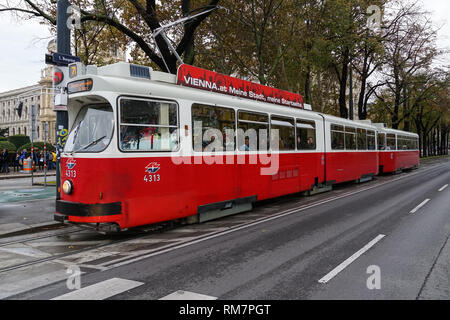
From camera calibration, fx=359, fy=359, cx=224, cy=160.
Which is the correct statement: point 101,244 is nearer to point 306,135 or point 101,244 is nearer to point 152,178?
point 152,178

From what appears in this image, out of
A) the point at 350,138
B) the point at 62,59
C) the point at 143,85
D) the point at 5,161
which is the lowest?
the point at 5,161

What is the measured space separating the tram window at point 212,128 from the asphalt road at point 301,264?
2.10 meters

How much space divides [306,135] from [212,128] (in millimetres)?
5382

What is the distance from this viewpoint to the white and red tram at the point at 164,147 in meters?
6.85

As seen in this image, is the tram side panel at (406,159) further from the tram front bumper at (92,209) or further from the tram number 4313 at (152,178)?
the tram front bumper at (92,209)

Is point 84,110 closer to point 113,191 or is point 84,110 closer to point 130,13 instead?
point 113,191

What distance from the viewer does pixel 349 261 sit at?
568cm

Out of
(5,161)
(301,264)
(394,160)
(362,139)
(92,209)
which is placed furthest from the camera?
(5,161)

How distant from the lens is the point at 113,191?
6.81 metres

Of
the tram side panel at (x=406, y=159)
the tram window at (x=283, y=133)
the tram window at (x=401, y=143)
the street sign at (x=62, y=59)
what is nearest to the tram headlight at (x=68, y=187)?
the street sign at (x=62, y=59)

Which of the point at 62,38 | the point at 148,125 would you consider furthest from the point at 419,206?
the point at 62,38

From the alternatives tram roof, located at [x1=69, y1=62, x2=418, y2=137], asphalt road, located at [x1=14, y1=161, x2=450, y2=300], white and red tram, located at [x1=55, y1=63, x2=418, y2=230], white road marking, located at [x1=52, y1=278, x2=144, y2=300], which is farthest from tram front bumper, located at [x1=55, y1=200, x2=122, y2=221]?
tram roof, located at [x1=69, y1=62, x2=418, y2=137]

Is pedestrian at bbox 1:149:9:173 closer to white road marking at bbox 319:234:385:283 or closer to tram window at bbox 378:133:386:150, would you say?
tram window at bbox 378:133:386:150

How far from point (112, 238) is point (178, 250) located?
1850mm
